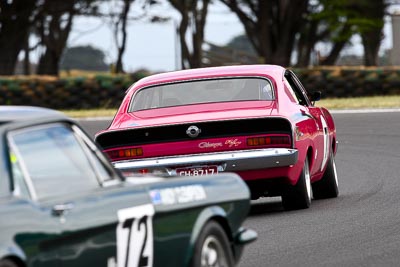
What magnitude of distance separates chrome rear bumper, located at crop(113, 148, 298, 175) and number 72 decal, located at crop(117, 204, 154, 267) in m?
4.87

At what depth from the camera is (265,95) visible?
12055 millimetres

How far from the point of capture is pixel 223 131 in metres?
11.2

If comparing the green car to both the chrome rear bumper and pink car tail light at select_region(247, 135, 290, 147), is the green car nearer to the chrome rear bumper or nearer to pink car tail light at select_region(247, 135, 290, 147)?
the chrome rear bumper

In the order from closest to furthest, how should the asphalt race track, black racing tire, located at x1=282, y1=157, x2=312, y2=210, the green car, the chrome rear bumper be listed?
the green car, the asphalt race track, the chrome rear bumper, black racing tire, located at x1=282, y1=157, x2=312, y2=210

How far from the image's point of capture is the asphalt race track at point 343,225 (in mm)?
8711

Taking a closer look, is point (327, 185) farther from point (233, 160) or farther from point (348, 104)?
point (348, 104)

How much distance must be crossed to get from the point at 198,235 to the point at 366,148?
43.5ft

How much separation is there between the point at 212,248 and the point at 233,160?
443 cm

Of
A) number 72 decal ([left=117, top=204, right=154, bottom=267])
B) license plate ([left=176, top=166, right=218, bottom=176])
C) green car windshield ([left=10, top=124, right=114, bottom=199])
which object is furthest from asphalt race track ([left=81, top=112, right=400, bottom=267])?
green car windshield ([left=10, top=124, right=114, bottom=199])

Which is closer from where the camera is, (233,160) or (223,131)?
(233,160)

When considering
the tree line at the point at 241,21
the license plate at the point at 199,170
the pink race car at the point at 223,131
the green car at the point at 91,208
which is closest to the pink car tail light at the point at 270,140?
the pink race car at the point at 223,131

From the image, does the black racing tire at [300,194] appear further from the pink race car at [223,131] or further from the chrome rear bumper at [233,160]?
the chrome rear bumper at [233,160]

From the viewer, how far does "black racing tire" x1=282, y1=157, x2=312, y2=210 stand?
38.0 ft

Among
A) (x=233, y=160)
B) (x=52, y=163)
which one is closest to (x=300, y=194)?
(x=233, y=160)
